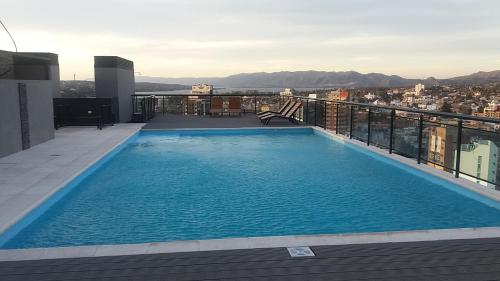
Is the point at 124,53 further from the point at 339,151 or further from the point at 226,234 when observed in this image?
the point at 226,234

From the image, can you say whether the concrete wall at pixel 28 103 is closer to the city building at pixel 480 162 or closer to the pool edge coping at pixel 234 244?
the pool edge coping at pixel 234 244

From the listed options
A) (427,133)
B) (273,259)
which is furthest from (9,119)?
(427,133)

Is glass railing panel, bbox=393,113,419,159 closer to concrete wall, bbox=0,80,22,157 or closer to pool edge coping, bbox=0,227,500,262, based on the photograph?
pool edge coping, bbox=0,227,500,262

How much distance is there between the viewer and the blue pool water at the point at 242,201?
162 inches

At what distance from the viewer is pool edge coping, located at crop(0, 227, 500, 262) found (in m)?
3.03

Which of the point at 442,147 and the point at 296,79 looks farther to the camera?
the point at 296,79

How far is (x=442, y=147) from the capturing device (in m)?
5.99

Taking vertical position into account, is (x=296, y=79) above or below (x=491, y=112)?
above

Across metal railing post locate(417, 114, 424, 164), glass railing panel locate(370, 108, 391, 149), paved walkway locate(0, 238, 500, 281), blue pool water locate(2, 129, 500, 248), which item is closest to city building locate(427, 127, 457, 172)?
metal railing post locate(417, 114, 424, 164)

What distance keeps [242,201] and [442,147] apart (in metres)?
2.99

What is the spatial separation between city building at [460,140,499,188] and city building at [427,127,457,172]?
0.21m

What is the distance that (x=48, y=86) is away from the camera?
8.85 m

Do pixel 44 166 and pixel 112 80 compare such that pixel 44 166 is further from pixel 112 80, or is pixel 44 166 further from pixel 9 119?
pixel 112 80

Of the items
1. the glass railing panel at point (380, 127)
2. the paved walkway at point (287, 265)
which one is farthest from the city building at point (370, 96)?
the paved walkway at point (287, 265)
